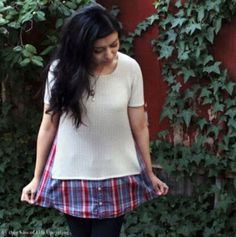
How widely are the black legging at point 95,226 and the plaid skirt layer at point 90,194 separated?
6 centimetres

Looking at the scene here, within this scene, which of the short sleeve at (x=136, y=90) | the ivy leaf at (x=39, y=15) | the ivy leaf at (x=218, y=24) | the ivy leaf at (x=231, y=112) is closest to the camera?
the short sleeve at (x=136, y=90)

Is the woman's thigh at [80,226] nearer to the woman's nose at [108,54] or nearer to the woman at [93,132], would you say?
the woman at [93,132]

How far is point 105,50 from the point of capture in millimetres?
2084

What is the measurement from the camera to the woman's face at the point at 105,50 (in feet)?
6.75

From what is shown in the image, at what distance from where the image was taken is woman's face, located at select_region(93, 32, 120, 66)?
6.75 ft

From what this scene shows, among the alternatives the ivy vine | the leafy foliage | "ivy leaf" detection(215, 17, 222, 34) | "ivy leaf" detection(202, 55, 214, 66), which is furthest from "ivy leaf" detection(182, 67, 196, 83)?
the leafy foliage

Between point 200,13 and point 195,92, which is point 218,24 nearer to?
point 200,13

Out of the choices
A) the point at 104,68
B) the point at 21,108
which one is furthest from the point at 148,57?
the point at 104,68

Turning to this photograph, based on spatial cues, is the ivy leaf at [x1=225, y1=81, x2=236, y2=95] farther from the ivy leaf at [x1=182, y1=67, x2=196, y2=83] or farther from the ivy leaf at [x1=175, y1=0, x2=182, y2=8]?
the ivy leaf at [x1=175, y1=0, x2=182, y2=8]

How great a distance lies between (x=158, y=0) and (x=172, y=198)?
1476 mm

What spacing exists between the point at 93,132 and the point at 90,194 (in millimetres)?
284

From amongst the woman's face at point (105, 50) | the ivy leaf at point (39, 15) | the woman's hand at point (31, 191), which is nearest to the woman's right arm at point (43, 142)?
the woman's hand at point (31, 191)

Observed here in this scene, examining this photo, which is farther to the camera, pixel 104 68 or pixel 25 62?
pixel 25 62

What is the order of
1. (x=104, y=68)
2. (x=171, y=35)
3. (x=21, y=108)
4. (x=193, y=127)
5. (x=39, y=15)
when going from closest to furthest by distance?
1. (x=104, y=68)
2. (x=39, y=15)
3. (x=171, y=35)
4. (x=193, y=127)
5. (x=21, y=108)
